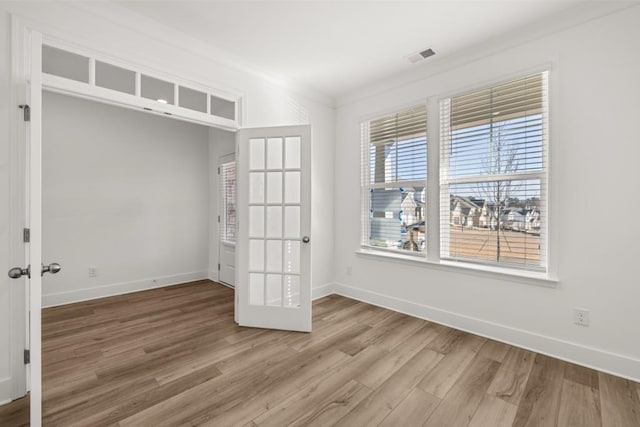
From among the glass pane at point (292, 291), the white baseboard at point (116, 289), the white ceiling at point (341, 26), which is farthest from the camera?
the white baseboard at point (116, 289)

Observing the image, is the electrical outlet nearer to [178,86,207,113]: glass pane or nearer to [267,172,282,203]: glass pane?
[267,172,282,203]: glass pane

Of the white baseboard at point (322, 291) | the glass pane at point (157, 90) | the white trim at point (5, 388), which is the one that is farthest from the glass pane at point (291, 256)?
the white trim at point (5, 388)

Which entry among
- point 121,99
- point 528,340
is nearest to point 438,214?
point 528,340

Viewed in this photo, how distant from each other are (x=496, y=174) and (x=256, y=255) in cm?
259

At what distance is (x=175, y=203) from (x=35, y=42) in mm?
3492

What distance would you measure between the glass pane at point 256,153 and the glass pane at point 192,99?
595mm

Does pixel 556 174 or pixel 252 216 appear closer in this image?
pixel 556 174

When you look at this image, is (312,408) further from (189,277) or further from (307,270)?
(189,277)

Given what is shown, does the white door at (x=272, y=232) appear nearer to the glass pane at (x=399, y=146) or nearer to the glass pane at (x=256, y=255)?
the glass pane at (x=256, y=255)

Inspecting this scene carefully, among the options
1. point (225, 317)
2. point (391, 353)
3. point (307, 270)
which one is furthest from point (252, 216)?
point (391, 353)

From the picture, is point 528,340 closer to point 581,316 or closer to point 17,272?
point 581,316

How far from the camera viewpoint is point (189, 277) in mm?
4965

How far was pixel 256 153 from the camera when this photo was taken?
3.27m

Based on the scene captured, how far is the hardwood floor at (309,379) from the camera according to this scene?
1778mm
